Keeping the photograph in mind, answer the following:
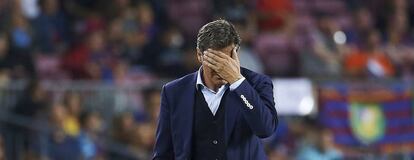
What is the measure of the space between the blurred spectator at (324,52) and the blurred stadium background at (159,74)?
0.02m

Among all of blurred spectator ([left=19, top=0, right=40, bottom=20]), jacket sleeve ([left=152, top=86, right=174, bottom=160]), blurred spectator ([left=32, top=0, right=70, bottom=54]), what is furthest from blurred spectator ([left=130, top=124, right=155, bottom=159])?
jacket sleeve ([left=152, top=86, right=174, bottom=160])

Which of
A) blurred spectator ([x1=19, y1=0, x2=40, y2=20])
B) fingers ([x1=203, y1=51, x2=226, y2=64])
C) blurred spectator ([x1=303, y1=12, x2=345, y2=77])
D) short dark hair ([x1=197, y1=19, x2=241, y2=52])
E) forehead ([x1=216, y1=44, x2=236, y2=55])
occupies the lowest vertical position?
blurred spectator ([x1=303, y1=12, x2=345, y2=77])

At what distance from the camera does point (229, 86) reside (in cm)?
583

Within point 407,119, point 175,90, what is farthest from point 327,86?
point 175,90

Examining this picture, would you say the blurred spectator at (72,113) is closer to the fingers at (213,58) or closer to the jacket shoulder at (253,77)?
the jacket shoulder at (253,77)

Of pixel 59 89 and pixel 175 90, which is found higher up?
pixel 175 90

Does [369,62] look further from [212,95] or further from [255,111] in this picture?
[255,111]

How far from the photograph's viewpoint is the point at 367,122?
1438 cm

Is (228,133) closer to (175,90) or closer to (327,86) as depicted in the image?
(175,90)

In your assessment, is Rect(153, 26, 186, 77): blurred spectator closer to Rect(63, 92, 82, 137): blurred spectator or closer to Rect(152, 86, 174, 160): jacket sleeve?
Rect(63, 92, 82, 137): blurred spectator

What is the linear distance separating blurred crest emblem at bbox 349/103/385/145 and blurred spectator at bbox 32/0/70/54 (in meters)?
3.93

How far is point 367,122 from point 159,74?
9.27 feet

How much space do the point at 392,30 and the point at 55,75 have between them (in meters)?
5.91

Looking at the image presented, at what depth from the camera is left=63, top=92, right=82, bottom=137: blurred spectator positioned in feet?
42.4
